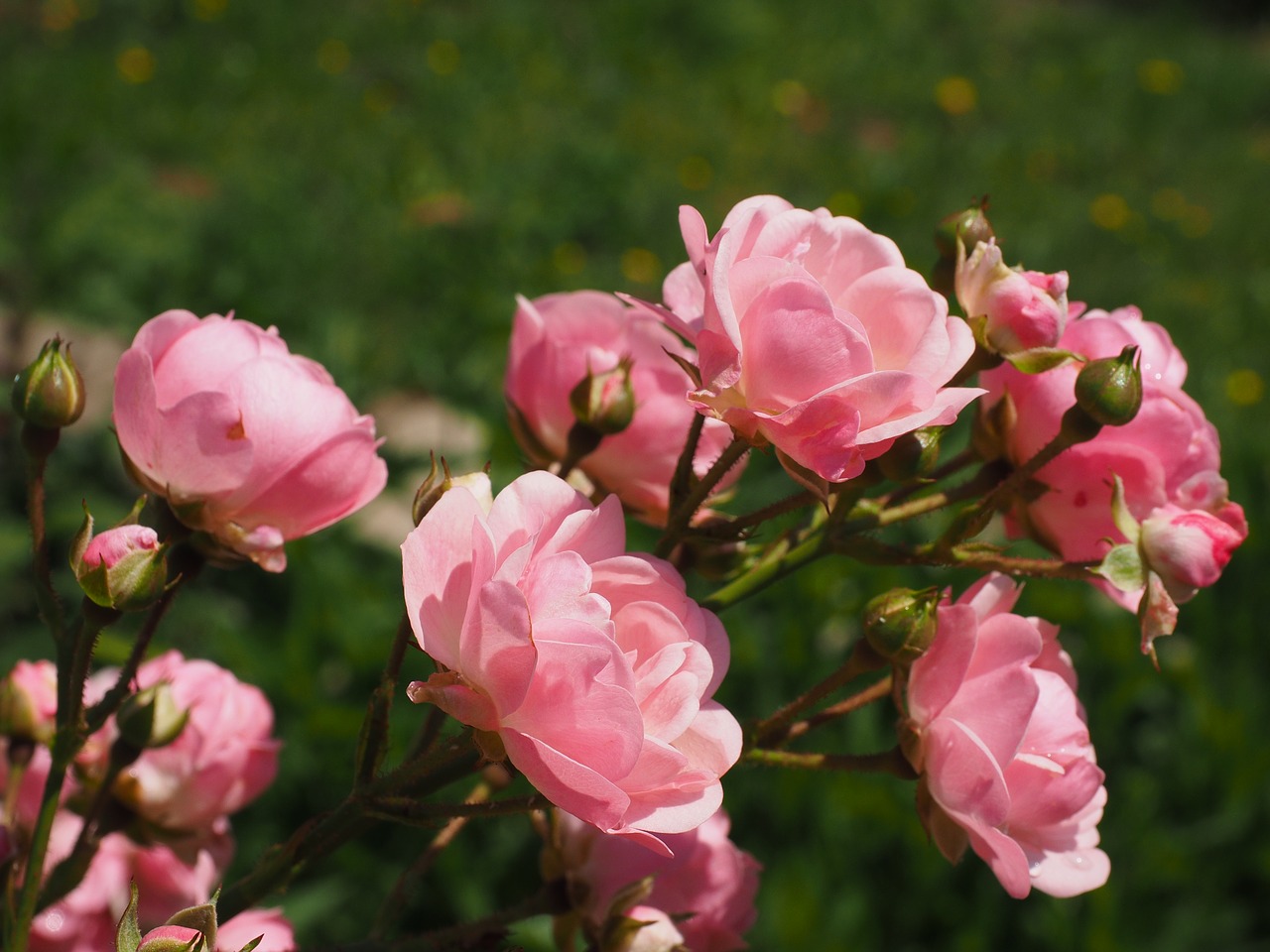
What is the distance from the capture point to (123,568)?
533 mm

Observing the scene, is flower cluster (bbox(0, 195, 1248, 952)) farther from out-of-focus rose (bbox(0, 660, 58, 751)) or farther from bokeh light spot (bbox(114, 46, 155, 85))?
bokeh light spot (bbox(114, 46, 155, 85))

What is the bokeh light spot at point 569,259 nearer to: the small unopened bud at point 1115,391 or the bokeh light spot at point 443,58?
the bokeh light spot at point 443,58

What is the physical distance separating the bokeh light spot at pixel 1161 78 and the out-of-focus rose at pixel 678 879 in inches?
244

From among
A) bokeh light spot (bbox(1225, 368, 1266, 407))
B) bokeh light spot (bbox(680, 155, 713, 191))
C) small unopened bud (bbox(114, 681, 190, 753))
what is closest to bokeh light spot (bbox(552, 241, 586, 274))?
bokeh light spot (bbox(680, 155, 713, 191))

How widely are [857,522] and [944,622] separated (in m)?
0.09

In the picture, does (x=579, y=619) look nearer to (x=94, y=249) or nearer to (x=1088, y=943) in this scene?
(x=1088, y=943)

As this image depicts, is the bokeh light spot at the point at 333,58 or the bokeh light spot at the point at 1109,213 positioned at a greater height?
the bokeh light spot at the point at 333,58

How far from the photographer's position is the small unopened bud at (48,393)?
0.59 m

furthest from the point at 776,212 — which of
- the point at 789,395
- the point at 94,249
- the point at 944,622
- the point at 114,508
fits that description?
the point at 94,249

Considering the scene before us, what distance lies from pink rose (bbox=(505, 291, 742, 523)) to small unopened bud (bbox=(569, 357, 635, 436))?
2 centimetres

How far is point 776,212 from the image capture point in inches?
21.5

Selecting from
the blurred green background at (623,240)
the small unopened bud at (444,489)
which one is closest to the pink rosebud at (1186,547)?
the small unopened bud at (444,489)

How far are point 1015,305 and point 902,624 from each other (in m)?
0.16

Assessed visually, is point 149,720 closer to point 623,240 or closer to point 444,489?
point 444,489
